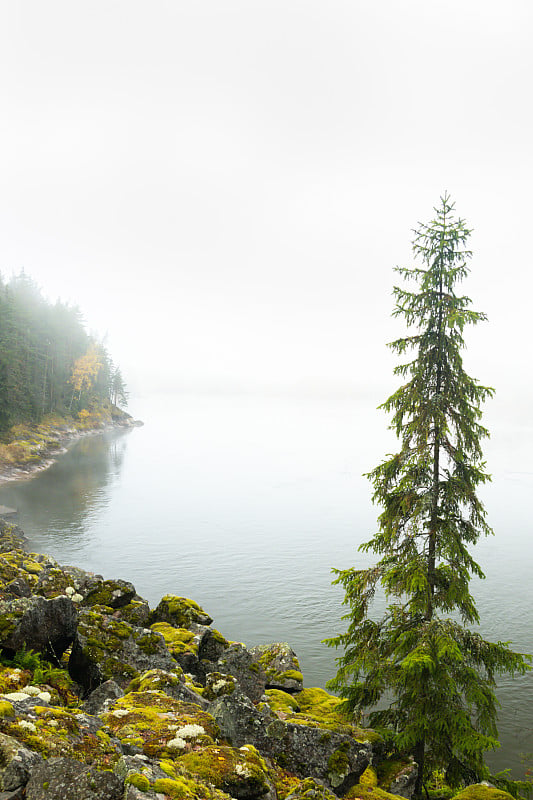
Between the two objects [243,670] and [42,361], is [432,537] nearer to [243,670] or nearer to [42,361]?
[243,670]

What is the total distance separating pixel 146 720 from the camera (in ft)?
32.3

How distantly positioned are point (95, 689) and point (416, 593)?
363 inches

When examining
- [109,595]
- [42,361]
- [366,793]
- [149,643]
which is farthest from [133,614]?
[42,361]

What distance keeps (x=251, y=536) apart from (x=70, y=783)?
4474cm

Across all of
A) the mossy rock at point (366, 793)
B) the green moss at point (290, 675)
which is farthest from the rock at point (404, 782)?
the green moss at point (290, 675)

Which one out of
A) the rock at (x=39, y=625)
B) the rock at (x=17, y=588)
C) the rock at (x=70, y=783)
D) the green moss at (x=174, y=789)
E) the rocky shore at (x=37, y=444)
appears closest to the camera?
the rock at (x=70, y=783)

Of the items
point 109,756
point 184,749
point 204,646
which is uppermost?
point 109,756

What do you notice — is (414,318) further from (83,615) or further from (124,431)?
(124,431)

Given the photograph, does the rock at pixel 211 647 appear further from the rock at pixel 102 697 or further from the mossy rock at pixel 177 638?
the rock at pixel 102 697

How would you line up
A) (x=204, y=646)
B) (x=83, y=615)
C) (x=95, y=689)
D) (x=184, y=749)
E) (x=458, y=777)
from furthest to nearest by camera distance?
(x=204, y=646), (x=83, y=615), (x=458, y=777), (x=95, y=689), (x=184, y=749)

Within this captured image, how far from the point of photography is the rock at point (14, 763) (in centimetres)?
598

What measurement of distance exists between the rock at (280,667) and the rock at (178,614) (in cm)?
322

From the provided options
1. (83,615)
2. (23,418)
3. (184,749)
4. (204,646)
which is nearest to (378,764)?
(204,646)

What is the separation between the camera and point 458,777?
44.0 feet
